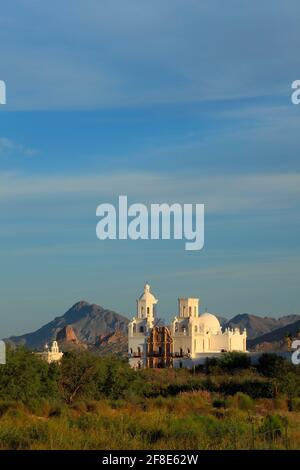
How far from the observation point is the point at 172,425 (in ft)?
78.9

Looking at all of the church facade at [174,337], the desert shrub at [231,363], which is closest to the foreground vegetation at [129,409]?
the desert shrub at [231,363]

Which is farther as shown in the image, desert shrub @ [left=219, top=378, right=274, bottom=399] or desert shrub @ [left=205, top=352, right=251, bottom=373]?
desert shrub @ [left=205, top=352, right=251, bottom=373]

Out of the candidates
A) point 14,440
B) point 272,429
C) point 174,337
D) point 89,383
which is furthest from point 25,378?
point 174,337

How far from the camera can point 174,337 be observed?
120m

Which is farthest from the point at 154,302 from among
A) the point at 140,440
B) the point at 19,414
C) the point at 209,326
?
the point at 140,440

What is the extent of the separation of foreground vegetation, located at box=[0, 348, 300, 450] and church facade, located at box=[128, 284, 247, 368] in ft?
108

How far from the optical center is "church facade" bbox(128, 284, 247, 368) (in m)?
118

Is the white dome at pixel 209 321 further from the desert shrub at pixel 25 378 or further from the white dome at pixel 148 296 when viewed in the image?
the desert shrub at pixel 25 378

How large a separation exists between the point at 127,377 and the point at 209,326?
73.1 metres

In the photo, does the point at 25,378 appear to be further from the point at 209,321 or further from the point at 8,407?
the point at 209,321

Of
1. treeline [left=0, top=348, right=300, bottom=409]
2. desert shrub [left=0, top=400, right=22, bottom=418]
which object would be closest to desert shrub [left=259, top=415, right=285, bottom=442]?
desert shrub [left=0, top=400, right=22, bottom=418]

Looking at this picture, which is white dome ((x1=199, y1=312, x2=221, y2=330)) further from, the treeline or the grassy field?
the grassy field

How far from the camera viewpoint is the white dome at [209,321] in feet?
418

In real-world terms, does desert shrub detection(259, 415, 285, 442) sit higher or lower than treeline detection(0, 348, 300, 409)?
lower
